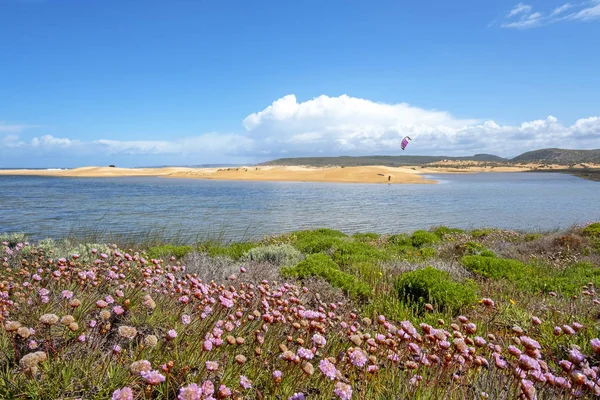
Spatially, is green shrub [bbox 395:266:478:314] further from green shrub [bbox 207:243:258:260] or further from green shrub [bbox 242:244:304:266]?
green shrub [bbox 207:243:258:260]

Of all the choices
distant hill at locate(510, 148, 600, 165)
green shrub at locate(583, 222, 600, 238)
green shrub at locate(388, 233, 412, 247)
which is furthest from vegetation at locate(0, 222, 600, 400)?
distant hill at locate(510, 148, 600, 165)

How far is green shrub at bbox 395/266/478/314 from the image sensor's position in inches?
237

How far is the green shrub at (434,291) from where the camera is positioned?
19.7ft

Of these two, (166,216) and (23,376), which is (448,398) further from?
(166,216)

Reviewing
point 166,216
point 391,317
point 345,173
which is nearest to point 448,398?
point 391,317

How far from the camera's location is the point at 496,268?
8.59 meters

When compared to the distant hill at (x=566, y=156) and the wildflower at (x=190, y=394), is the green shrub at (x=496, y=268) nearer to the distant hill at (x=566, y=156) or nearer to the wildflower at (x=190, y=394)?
the wildflower at (x=190, y=394)

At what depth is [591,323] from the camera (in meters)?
4.94

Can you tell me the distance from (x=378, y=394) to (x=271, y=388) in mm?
734

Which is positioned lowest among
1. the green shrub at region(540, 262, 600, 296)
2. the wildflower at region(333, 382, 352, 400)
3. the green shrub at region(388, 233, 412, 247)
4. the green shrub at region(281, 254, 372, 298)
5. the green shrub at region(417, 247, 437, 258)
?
the green shrub at region(388, 233, 412, 247)

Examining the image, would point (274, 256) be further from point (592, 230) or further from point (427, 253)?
point (592, 230)

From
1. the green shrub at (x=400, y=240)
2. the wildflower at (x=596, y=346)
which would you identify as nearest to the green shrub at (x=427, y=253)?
the green shrub at (x=400, y=240)

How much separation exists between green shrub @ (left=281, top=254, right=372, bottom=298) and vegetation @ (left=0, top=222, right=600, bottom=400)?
27 millimetres

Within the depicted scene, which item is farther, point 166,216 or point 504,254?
point 166,216
